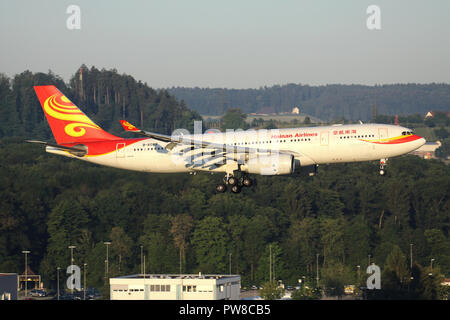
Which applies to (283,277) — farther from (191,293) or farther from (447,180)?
(447,180)

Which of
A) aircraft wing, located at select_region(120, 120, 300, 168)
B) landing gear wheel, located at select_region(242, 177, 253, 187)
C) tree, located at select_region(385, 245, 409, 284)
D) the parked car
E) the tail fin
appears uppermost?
the tail fin

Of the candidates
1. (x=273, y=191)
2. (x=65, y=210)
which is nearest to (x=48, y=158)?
(x=65, y=210)

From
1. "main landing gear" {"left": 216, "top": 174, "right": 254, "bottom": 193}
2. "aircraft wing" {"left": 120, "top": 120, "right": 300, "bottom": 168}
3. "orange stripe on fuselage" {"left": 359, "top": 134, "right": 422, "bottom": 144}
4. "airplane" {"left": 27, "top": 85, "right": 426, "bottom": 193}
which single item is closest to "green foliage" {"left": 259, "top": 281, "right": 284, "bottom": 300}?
"airplane" {"left": 27, "top": 85, "right": 426, "bottom": 193}

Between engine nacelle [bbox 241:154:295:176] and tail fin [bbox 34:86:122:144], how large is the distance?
13.4 metres

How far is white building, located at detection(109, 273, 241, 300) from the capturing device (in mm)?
78125

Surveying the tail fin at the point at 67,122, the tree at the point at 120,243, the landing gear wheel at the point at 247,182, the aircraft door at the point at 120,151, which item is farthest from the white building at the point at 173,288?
the tree at the point at 120,243

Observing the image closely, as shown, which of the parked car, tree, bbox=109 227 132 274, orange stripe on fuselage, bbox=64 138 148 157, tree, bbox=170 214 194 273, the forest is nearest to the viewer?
orange stripe on fuselage, bbox=64 138 148 157

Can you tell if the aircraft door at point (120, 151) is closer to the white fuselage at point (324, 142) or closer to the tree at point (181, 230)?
the white fuselage at point (324, 142)

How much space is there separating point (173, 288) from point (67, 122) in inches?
956

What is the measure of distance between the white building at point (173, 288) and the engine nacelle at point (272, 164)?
25555 millimetres

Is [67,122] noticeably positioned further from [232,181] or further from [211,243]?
[211,243]

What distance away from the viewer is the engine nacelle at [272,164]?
5400cm

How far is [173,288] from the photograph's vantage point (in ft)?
262

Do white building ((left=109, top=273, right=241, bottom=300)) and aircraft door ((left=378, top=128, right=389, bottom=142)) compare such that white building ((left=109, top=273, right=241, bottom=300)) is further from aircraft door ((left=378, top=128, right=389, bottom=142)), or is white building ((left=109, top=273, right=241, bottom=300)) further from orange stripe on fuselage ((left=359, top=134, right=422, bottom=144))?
aircraft door ((left=378, top=128, right=389, bottom=142))
